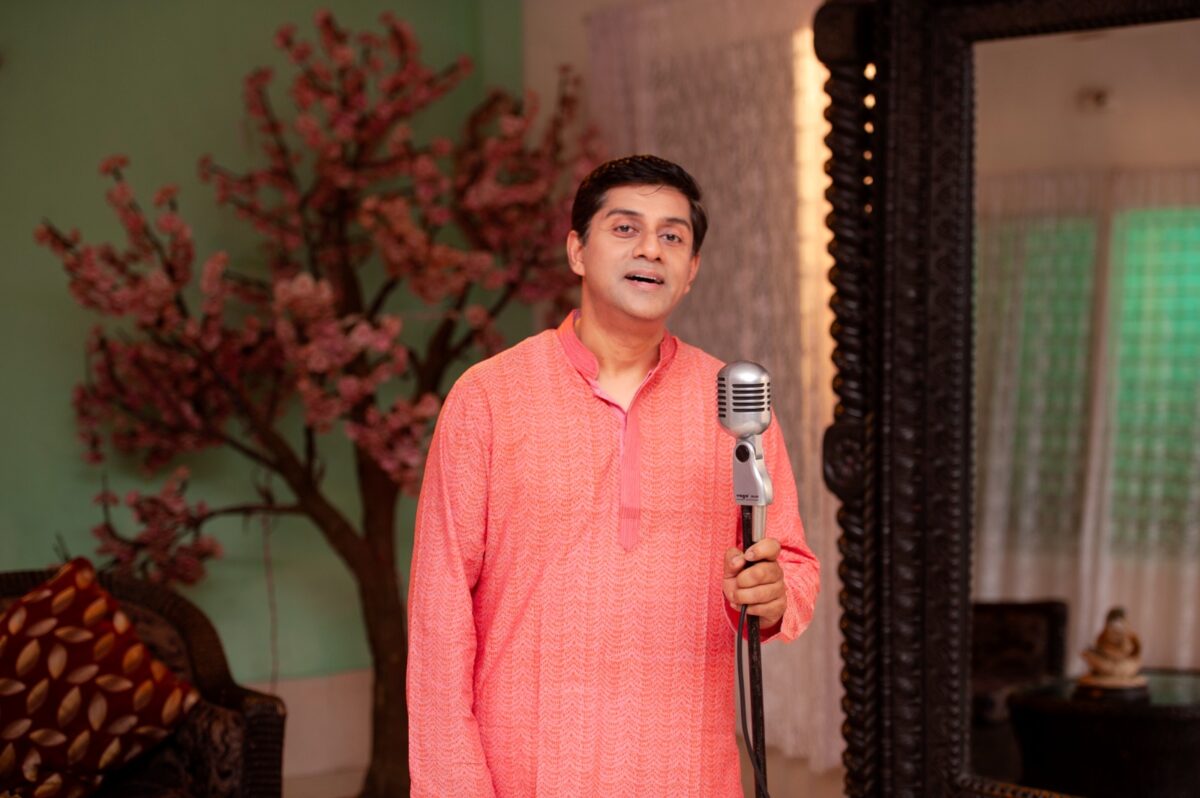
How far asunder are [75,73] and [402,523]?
184cm

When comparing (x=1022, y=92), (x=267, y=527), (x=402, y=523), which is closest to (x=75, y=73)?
(x=267, y=527)

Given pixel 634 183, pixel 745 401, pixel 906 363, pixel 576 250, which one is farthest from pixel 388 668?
pixel 745 401

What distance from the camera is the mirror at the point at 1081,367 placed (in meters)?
2.61

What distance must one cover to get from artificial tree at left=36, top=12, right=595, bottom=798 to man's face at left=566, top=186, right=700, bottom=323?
2.09 m

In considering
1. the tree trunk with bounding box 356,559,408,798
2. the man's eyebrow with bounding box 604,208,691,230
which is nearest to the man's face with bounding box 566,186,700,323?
the man's eyebrow with bounding box 604,208,691,230

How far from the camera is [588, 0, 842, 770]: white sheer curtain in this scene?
3859 millimetres

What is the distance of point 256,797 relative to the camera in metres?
2.89

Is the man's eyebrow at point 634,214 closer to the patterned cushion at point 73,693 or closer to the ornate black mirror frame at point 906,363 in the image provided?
the ornate black mirror frame at point 906,363

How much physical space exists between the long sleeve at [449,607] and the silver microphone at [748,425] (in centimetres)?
37

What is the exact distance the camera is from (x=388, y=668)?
4.11 metres

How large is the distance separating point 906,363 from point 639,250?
1.06m

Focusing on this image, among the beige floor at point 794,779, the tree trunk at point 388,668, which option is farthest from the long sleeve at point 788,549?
the tree trunk at point 388,668

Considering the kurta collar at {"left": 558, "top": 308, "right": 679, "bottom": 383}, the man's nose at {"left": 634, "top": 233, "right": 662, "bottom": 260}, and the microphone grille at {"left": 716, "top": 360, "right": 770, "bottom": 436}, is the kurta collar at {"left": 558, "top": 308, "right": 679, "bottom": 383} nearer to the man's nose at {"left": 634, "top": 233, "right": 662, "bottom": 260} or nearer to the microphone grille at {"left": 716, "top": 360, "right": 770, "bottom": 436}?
the man's nose at {"left": 634, "top": 233, "right": 662, "bottom": 260}

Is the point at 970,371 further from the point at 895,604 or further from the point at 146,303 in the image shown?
the point at 146,303
